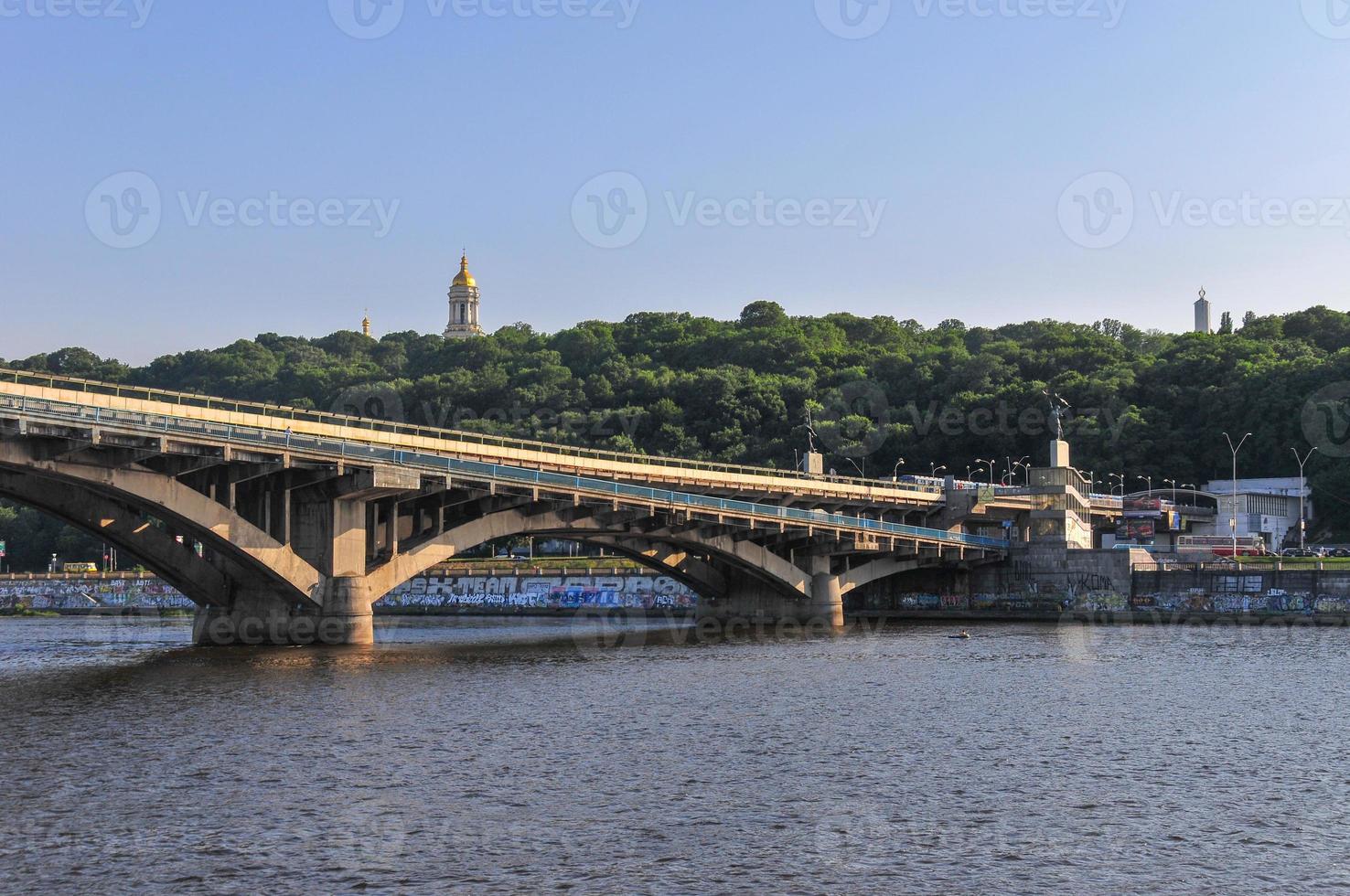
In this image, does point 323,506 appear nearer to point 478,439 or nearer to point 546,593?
point 478,439

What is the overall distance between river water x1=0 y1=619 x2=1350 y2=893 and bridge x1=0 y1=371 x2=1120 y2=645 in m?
5.25

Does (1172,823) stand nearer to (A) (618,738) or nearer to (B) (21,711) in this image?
(A) (618,738)

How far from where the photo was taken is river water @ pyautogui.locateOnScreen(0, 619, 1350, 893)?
112ft

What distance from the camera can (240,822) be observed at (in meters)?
38.4

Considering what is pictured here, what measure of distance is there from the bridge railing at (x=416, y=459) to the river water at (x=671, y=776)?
10.3 metres

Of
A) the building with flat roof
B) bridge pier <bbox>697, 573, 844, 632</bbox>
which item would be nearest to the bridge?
bridge pier <bbox>697, 573, 844, 632</bbox>

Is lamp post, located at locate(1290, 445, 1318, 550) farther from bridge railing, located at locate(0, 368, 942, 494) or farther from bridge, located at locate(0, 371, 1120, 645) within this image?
bridge, located at locate(0, 371, 1120, 645)

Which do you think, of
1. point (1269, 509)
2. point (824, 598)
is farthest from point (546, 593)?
point (1269, 509)

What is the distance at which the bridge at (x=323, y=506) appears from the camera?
2803 inches

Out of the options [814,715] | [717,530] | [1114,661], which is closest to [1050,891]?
[814,715]

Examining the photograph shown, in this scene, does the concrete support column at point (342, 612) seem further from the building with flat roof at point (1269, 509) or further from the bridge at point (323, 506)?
the building with flat roof at point (1269, 509)

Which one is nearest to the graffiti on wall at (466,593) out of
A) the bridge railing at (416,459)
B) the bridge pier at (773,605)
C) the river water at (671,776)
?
the bridge pier at (773,605)

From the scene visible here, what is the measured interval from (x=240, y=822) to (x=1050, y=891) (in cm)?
1903

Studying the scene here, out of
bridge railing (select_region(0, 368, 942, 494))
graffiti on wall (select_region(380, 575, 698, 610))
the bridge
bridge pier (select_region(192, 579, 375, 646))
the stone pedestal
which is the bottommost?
bridge pier (select_region(192, 579, 375, 646))
